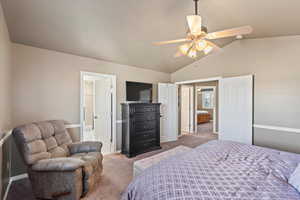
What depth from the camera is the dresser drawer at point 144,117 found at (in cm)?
374

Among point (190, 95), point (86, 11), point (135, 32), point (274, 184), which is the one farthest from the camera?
point (190, 95)

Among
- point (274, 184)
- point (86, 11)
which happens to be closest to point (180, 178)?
point (274, 184)

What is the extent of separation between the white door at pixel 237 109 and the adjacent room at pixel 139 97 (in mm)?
23

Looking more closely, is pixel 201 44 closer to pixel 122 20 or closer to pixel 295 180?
pixel 122 20

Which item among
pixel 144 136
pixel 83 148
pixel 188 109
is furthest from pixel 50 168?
pixel 188 109

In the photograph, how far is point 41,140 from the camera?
2.21 meters

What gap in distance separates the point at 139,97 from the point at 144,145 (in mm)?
1309

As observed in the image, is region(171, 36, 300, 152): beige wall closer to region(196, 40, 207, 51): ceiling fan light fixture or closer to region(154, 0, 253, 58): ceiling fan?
region(154, 0, 253, 58): ceiling fan

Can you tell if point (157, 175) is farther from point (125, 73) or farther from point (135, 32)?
point (125, 73)

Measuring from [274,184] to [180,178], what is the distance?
730mm

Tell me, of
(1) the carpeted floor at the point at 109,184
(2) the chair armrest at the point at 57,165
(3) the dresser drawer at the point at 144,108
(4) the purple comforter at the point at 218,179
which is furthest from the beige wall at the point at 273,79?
(2) the chair armrest at the point at 57,165

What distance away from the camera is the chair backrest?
1.96 meters

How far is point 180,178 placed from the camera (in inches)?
46.9

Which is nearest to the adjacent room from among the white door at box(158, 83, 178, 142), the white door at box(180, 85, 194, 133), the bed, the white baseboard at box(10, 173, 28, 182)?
the white baseboard at box(10, 173, 28, 182)
